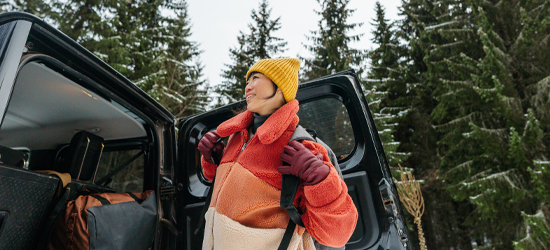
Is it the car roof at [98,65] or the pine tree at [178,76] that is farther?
the pine tree at [178,76]

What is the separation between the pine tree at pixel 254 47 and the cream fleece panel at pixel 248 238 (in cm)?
1413

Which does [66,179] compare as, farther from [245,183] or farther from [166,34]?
[166,34]

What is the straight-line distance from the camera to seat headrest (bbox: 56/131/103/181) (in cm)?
216

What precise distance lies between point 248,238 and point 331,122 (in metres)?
1.04

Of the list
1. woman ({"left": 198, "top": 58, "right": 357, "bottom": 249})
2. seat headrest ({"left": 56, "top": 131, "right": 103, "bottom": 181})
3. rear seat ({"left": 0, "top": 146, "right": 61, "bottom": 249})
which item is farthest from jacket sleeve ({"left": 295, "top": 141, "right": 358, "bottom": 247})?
seat headrest ({"left": 56, "top": 131, "right": 103, "bottom": 181})

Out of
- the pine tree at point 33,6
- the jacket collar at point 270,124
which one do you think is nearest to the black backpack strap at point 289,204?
the jacket collar at point 270,124

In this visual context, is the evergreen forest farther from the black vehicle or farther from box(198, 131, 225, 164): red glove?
box(198, 131, 225, 164): red glove

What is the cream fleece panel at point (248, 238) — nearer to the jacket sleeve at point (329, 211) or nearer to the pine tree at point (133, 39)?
the jacket sleeve at point (329, 211)

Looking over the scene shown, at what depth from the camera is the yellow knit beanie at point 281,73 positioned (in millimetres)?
1367

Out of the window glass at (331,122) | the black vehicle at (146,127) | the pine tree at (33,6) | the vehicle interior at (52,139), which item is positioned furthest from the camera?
the pine tree at (33,6)

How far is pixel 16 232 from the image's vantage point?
147 cm

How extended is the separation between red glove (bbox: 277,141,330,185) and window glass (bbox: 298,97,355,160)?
0.81m

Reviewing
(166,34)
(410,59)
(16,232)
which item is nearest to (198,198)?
(16,232)

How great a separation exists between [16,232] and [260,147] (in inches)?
51.1
